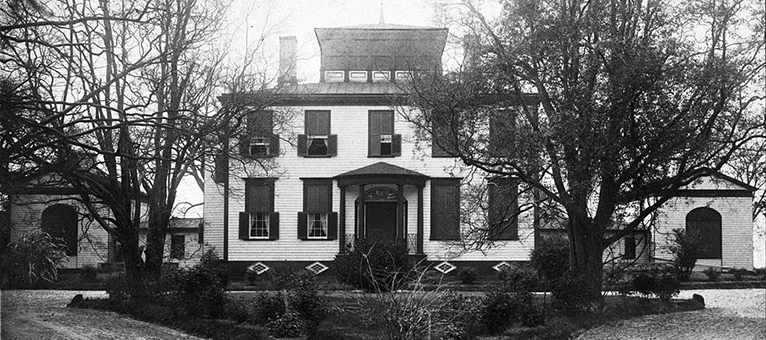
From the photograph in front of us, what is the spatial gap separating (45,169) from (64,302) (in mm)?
9198

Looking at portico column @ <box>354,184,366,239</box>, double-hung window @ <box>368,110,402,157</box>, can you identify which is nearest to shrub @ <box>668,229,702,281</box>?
portico column @ <box>354,184,366,239</box>

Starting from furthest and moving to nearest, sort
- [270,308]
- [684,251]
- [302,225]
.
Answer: [302,225] < [684,251] < [270,308]

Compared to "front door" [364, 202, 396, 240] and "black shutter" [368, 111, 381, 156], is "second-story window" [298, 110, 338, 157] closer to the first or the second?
"black shutter" [368, 111, 381, 156]

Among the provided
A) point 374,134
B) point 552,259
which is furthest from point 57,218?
point 552,259

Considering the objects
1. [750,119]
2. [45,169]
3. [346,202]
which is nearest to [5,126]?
[45,169]

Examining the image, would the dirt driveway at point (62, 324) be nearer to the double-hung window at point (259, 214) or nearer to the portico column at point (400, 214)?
the double-hung window at point (259, 214)

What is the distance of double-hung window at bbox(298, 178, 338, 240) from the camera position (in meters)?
27.3

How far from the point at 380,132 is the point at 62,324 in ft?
51.1

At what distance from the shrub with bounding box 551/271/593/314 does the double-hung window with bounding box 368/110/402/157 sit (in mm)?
12778

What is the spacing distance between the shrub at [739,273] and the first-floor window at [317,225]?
1323 centimetres

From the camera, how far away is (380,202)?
1085 inches

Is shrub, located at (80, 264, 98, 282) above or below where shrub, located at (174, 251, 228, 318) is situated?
below

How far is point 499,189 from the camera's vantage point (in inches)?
736

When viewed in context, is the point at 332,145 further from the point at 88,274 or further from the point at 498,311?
the point at 498,311
